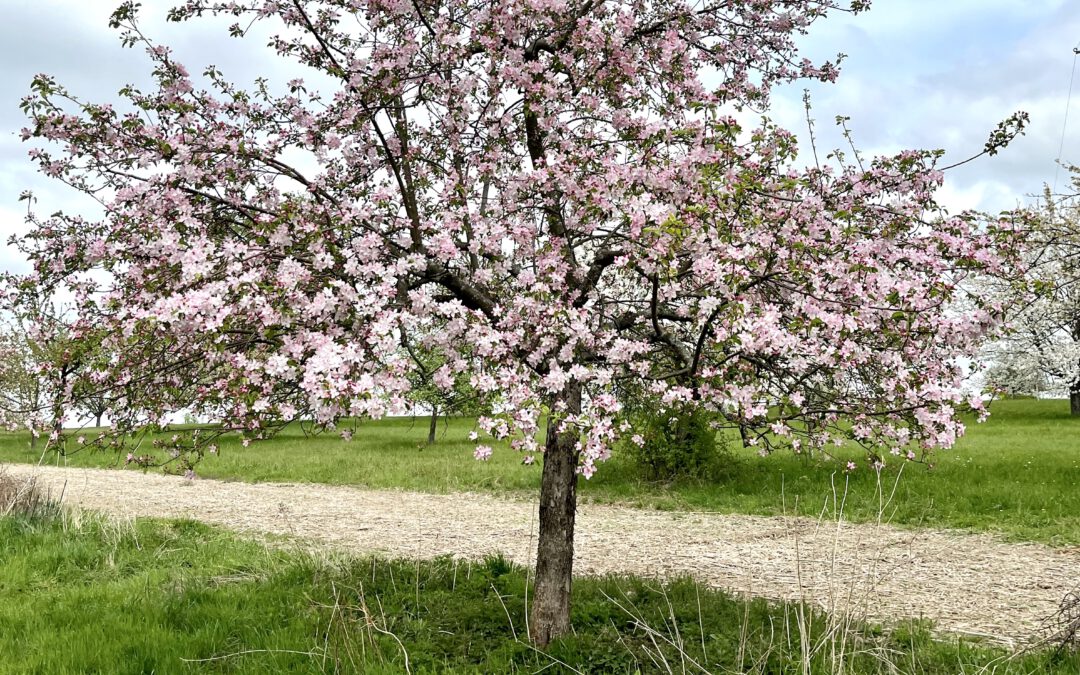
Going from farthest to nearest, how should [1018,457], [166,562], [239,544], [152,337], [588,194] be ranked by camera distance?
[1018,457]
[239,544]
[166,562]
[588,194]
[152,337]

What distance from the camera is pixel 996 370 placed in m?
35.5

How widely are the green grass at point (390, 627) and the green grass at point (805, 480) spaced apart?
1616mm

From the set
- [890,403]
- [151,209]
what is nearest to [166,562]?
[151,209]

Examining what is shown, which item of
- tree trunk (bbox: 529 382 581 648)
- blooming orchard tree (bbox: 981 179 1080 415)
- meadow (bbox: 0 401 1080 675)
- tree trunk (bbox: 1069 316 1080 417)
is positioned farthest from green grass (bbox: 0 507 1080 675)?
tree trunk (bbox: 1069 316 1080 417)

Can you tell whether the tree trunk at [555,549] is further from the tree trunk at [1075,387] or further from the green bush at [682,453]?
the tree trunk at [1075,387]

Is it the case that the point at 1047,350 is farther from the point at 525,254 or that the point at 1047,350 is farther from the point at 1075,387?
the point at 525,254

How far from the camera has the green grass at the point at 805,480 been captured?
43.8 ft

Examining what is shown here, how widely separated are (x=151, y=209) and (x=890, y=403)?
602 centimetres

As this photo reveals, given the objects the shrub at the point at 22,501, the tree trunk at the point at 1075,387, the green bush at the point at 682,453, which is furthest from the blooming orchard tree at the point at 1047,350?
the shrub at the point at 22,501

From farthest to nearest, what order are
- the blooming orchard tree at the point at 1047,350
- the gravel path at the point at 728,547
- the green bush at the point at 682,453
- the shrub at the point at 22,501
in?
the blooming orchard tree at the point at 1047,350 → the green bush at the point at 682,453 → the shrub at the point at 22,501 → the gravel path at the point at 728,547

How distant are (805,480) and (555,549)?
37.7 feet

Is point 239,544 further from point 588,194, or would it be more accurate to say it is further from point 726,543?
point 588,194

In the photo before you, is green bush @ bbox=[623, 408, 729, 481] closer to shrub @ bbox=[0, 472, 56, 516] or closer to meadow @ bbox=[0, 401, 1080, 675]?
meadow @ bbox=[0, 401, 1080, 675]

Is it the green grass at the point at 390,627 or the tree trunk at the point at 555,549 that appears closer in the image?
the green grass at the point at 390,627
